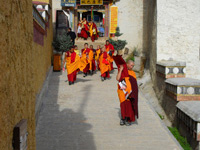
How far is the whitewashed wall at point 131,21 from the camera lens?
17297mm

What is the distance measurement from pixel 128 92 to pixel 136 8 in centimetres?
1270

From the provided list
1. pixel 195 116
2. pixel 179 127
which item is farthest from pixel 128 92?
pixel 179 127

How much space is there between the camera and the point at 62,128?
5582 millimetres

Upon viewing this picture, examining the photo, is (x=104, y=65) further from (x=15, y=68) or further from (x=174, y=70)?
(x=15, y=68)

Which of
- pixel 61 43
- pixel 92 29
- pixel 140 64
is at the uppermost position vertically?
pixel 92 29

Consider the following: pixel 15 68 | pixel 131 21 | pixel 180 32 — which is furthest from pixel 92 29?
pixel 15 68

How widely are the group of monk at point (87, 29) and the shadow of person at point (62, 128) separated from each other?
32.8 ft

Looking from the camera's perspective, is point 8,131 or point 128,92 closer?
point 8,131

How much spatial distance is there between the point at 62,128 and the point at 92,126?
2.15 feet

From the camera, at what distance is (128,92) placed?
18.7 ft

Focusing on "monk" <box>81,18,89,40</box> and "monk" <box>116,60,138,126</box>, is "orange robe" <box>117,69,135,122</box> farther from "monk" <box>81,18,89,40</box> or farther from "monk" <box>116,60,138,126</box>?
"monk" <box>81,18,89,40</box>

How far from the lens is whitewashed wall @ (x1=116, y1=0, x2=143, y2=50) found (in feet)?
56.7

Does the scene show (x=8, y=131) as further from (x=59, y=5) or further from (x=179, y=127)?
(x=59, y=5)

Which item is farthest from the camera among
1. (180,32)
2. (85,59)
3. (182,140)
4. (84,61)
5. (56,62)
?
(56,62)
